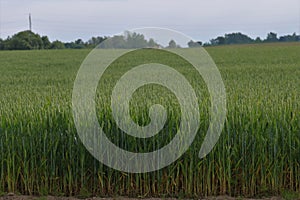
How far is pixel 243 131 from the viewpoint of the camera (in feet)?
14.5

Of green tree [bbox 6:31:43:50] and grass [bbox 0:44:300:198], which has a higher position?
green tree [bbox 6:31:43:50]

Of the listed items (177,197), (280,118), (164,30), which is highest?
(164,30)

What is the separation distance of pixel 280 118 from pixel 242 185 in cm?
83

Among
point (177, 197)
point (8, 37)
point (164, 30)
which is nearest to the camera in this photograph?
point (177, 197)

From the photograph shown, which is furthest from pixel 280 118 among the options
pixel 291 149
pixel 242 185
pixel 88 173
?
pixel 88 173

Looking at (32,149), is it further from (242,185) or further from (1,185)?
(242,185)

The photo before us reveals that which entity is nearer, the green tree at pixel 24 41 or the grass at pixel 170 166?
the grass at pixel 170 166

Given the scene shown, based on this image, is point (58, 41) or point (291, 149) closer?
point (291, 149)

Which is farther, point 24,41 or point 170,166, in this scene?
point 24,41

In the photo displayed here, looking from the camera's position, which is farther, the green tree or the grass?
the green tree

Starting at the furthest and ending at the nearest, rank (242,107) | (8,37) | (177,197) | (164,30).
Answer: (8,37), (164,30), (242,107), (177,197)

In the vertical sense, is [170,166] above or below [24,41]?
below

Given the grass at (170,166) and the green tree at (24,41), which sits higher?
the green tree at (24,41)

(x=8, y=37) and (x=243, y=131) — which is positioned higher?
(x=8, y=37)
